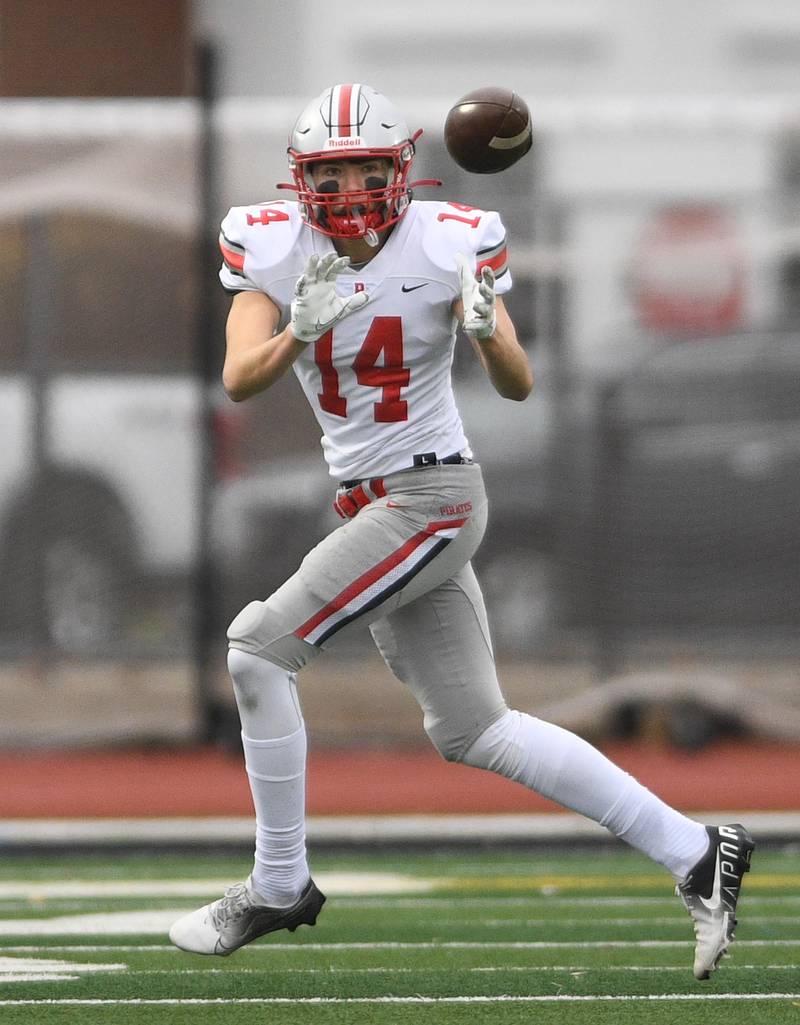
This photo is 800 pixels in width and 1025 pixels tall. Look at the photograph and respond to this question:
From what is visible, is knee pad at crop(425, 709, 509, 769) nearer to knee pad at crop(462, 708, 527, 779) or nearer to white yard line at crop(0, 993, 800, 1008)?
knee pad at crop(462, 708, 527, 779)

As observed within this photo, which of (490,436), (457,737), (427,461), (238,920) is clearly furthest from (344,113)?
(490,436)

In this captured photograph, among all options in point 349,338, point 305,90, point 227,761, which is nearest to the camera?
point 349,338

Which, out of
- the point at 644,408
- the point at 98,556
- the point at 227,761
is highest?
the point at 644,408

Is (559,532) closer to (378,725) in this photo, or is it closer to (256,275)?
(378,725)

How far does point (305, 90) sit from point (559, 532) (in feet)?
12.3

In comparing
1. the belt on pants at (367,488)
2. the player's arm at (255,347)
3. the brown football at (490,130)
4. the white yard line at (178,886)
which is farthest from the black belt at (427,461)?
the white yard line at (178,886)

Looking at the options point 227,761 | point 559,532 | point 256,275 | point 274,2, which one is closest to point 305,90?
point 274,2

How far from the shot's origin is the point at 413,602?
14.4 ft

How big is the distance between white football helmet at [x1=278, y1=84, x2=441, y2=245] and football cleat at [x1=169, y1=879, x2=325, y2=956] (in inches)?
54.6

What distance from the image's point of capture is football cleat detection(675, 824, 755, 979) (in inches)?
165

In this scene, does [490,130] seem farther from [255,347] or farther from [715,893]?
[715,893]

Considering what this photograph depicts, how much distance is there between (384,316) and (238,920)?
130 cm

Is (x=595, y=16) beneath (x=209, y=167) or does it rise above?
above

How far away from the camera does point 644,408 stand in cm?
937
